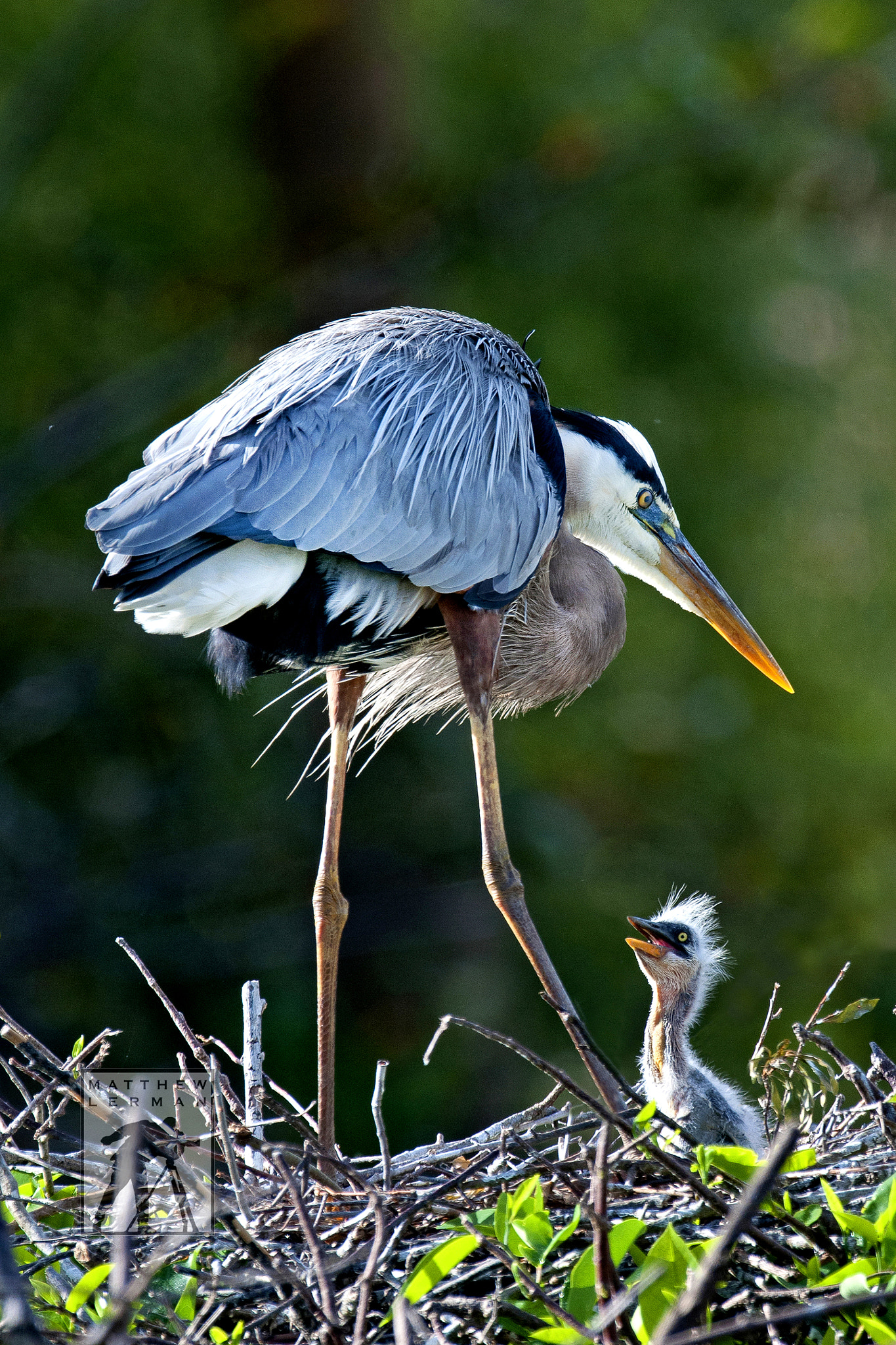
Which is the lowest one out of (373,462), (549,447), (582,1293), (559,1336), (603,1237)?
(582,1293)

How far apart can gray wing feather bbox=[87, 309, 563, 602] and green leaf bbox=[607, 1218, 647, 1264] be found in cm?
121

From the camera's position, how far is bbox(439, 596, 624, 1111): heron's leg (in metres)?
2.89

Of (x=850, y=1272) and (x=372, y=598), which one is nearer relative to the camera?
(x=850, y=1272)

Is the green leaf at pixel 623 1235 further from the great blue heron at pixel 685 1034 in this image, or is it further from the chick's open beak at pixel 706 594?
the chick's open beak at pixel 706 594

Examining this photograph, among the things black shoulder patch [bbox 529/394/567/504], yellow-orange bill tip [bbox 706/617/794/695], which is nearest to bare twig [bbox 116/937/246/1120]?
black shoulder patch [bbox 529/394/567/504]

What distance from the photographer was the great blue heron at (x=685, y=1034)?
2562 millimetres

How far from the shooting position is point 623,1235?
166 centimetres

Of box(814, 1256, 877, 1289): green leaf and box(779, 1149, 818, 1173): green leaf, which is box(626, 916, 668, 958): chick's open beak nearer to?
box(779, 1149, 818, 1173): green leaf

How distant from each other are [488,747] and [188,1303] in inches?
53.5

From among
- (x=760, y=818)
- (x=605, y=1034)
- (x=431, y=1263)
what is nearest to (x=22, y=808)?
(x=605, y=1034)

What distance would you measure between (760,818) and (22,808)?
3123 mm

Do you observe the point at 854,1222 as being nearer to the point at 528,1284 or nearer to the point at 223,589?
the point at 528,1284

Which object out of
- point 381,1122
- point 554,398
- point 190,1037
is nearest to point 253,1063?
point 190,1037

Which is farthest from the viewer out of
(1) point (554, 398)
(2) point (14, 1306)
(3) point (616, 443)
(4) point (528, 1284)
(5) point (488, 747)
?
(1) point (554, 398)
